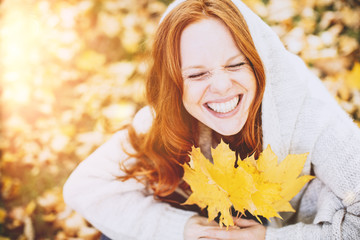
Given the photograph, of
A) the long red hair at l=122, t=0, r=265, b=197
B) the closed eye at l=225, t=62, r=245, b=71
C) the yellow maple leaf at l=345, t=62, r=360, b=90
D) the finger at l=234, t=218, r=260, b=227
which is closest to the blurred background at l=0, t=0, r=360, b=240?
the yellow maple leaf at l=345, t=62, r=360, b=90

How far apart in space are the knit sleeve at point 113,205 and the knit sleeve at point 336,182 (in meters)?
0.45

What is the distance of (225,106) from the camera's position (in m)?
1.01

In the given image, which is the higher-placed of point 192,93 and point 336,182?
point 192,93

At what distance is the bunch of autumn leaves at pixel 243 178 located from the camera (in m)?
0.89

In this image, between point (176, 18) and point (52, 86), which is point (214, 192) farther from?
point (52, 86)

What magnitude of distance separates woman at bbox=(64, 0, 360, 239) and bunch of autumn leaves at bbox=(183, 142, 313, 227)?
17 centimetres

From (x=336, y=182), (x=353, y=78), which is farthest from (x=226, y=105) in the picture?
(x=353, y=78)

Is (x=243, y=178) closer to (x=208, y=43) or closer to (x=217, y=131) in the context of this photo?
(x=217, y=131)

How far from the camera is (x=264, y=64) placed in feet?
3.27

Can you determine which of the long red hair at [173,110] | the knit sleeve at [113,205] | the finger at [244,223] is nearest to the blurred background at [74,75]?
the knit sleeve at [113,205]

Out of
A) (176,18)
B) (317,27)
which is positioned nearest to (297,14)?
(317,27)

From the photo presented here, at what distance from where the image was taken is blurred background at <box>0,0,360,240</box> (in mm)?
1856

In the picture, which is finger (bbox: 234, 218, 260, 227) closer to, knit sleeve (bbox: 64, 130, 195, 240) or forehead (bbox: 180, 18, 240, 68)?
knit sleeve (bbox: 64, 130, 195, 240)

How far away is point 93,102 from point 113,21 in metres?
0.68
